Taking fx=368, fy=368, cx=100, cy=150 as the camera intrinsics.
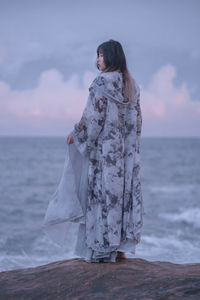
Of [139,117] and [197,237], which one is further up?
[139,117]

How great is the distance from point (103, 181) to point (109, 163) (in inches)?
6.5

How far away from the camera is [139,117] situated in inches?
128

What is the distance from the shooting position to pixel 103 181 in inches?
121

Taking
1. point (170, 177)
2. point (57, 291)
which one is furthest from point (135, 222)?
point (170, 177)

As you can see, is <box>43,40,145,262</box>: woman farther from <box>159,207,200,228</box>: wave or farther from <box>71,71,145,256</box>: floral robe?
<box>159,207,200,228</box>: wave

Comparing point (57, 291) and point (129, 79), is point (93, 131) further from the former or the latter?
point (57, 291)

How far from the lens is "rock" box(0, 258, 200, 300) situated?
2604 mm

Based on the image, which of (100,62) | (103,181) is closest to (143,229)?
(103,181)

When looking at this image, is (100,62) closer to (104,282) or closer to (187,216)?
(104,282)

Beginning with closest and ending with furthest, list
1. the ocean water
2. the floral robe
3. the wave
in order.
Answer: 1. the floral robe
2. the ocean water
3. the wave

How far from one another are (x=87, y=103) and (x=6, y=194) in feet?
50.9

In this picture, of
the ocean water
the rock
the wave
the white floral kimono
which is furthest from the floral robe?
the wave

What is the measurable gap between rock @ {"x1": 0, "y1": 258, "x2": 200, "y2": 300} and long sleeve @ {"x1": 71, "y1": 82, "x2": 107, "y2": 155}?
101 cm

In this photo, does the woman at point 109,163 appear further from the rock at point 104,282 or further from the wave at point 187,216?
the wave at point 187,216
